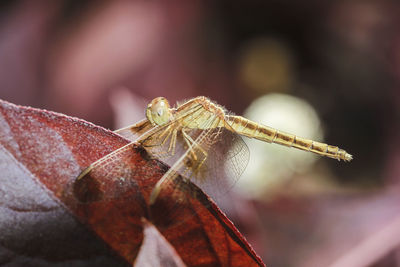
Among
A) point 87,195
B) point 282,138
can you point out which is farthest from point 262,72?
point 87,195

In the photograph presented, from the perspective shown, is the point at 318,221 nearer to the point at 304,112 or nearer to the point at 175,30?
the point at 304,112

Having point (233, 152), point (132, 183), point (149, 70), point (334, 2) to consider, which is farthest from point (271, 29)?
point (132, 183)

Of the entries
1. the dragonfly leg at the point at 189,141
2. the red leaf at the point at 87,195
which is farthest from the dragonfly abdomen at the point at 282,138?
the red leaf at the point at 87,195

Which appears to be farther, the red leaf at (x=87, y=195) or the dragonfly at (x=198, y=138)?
the dragonfly at (x=198, y=138)

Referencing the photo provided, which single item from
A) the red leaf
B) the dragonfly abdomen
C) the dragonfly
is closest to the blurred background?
the dragonfly abdomen

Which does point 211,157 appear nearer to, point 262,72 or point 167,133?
point 167,133

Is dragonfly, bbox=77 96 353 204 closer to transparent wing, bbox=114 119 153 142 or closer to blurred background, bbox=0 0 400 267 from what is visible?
transparent wing, bbox=114 119 153 142

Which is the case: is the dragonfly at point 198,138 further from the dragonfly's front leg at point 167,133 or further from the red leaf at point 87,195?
the red leaf at point 87,195
